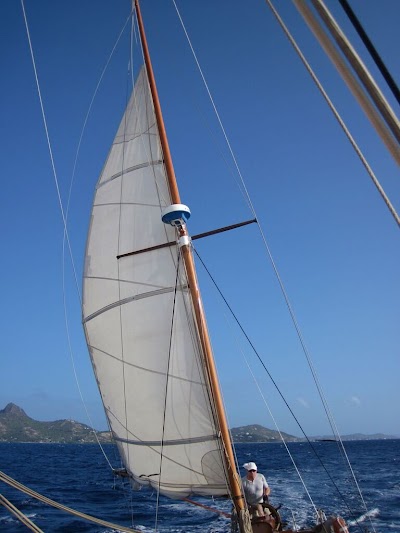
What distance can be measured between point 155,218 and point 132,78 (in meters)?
5.09

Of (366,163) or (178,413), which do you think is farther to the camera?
(178,413)

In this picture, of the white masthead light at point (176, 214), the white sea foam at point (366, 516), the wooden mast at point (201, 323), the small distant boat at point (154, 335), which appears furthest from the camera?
the white sea foam at point (366, 516)

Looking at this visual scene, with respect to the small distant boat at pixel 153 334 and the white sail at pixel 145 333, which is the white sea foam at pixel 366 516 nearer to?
the small distant boat at pixel 153 334

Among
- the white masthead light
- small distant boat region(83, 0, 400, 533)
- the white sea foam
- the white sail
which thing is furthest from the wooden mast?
the white sea foam

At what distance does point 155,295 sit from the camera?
9391mm

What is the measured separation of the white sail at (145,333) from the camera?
8.45 m

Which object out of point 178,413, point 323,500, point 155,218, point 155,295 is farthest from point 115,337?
point 323,500

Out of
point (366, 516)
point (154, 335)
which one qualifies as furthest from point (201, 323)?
point (366, 516)

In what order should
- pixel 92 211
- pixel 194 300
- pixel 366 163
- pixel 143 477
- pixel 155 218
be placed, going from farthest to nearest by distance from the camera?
pixel 92 211, pixel 155 218, pixel 143 477, pixel 194 300, pixel 366 163

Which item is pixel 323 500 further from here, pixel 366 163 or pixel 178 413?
pixel 366 163

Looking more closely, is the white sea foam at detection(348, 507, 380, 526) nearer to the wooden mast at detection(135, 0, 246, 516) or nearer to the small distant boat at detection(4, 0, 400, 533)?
the small distant boat at detection(4, 0, 400, 533)

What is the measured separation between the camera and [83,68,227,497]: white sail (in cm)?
845

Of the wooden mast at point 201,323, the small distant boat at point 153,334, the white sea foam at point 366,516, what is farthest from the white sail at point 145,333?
the white sea foam at point 366,516

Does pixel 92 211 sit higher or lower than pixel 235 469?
higher
